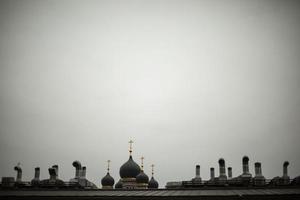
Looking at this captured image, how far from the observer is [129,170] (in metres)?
79.9

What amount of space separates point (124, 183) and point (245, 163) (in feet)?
85.1

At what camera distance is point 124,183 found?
3098 inches

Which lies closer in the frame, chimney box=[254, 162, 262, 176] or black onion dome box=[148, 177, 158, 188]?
chimney box=[254, 162, 262, 176]

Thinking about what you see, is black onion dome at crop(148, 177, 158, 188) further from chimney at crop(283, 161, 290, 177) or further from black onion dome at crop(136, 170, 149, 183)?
chimney at crop(283, 161, 290, 177)

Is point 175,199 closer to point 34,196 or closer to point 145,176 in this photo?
point 34,196

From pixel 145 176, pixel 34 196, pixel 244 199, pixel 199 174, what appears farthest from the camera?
pixel 145 176

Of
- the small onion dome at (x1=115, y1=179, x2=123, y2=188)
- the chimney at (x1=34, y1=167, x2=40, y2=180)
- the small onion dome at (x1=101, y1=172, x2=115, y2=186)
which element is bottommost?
the small onion dome at (x1=115, y1=179, x2=123, y2=188)

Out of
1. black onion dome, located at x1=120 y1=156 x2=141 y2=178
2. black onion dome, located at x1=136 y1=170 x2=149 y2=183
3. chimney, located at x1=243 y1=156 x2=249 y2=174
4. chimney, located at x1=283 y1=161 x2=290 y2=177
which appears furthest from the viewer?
black onion dome, located at x1=120 y1=156 x2=141 y2=178

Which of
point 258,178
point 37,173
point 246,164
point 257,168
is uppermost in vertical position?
point 246,164

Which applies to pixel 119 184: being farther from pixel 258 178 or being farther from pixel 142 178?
pixel 258 178

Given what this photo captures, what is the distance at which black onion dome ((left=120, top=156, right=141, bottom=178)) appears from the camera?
3132 inches

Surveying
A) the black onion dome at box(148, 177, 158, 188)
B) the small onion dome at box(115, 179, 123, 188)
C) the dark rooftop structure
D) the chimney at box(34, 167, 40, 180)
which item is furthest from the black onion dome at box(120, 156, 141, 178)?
the chimney at box(34, 167, 40, 180)

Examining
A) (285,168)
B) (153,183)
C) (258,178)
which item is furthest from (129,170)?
(285,168)

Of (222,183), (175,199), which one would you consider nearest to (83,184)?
(222,183)
